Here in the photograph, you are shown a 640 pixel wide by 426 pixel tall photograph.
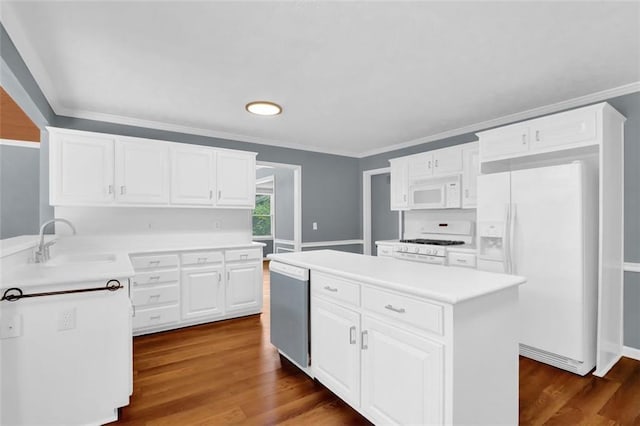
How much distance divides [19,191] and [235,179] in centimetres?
212

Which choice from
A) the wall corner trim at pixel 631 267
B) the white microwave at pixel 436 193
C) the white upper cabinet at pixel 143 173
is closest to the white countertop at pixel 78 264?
Answer: the white upper cabinet at pixel 143 173

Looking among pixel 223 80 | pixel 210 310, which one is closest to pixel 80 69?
pixel 223 80

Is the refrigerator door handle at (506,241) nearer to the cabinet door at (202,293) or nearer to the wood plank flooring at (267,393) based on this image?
the wood plank flooring at (267,393)

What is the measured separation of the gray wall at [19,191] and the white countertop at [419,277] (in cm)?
262

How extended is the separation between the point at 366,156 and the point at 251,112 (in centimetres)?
292

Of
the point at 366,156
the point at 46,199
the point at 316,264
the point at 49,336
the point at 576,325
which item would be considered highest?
the point at 366,156

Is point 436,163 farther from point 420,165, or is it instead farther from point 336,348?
point 336,348

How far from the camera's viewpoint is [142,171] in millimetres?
3619

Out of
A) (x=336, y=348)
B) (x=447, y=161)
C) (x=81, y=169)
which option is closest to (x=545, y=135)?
(x=447, y=161)

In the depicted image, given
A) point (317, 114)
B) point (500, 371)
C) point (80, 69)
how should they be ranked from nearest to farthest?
point (500, 371) < point (80, 69) < point (317, 114)

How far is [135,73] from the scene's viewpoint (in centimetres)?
265

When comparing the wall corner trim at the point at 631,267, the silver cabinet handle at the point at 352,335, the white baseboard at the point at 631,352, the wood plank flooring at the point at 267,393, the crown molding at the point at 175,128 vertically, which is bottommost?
the wood plank flooring at the point at 267,393

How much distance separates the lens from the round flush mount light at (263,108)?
10.9ft

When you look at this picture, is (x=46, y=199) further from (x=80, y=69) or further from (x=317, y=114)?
(x=317, y=114)
